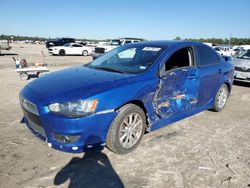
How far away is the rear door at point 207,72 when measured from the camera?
507 centimetres

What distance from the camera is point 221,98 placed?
6070 mm

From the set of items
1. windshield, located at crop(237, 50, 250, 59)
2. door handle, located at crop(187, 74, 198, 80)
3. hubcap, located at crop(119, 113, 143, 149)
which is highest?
windshield, located at crop(237, 50, 250, 59)

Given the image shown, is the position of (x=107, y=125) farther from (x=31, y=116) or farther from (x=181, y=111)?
(x=181, y=111)

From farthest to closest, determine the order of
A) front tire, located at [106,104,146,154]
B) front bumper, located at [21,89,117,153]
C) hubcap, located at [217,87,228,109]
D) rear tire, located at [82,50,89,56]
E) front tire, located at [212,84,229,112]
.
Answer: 1. rear tire, located at [82,50,89,56]
2. hubcap, located at [217,87,228,109]
3. front tire, located at [212,84,229,112]
4. front tire, located at [106,104,146,154]
5. front bumper, located at [21,89,117,153]

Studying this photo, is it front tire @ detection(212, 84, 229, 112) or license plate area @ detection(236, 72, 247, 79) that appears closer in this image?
front tire @ detection(212, 84, 229, 112)

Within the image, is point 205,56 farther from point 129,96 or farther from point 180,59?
point 129,96

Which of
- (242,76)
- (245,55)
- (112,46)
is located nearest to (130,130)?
(242,76)

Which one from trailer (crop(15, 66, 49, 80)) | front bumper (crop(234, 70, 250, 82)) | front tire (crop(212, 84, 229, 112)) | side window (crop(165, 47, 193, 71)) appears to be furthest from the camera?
trailer (crop(15, 66, 49, 80))

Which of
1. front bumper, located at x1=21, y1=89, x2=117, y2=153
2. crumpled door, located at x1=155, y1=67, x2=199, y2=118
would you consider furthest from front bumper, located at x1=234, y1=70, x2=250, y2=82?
front bumper, located at x1=21, y1=89, x2=117, y2=153

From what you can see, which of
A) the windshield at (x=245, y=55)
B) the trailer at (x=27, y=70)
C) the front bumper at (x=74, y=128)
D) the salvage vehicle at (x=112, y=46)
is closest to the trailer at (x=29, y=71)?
the trailer at (x=27, y=70)

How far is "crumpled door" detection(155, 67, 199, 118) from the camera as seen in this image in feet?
13.6

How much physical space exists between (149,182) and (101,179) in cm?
59

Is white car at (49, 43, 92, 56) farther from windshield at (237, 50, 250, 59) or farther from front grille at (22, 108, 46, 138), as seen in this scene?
front grille at (22, 108, 46, 138)

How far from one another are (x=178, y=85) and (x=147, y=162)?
1533 millimetres
